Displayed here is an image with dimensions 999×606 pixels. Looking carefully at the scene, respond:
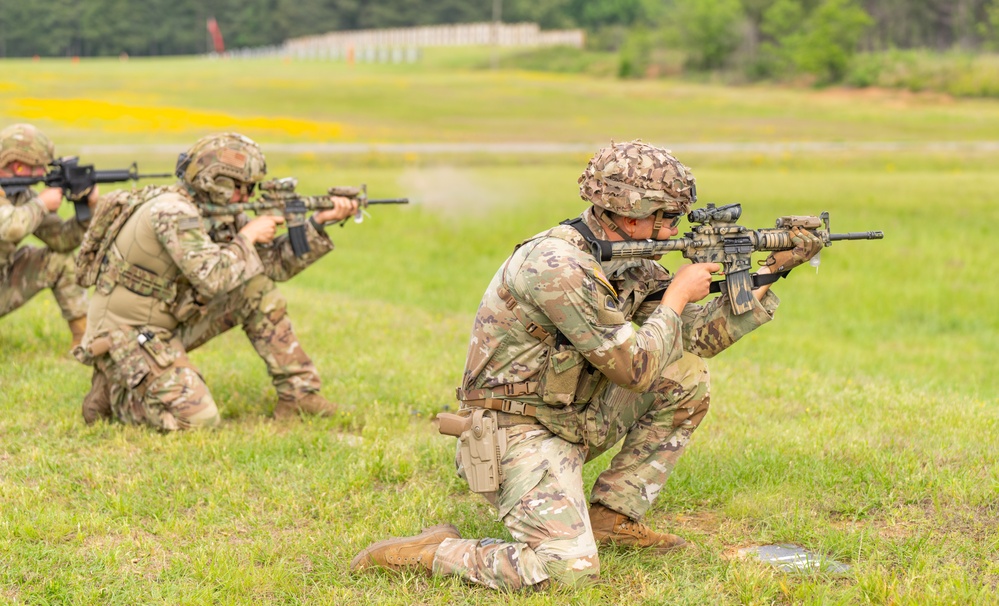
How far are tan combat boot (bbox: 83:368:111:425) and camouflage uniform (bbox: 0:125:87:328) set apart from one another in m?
1.84

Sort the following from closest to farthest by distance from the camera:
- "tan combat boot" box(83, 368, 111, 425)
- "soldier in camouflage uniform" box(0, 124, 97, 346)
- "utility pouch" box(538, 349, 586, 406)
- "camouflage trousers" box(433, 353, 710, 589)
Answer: "camouflage trousers" box(433, 353, 710, 589) → "utility pouch" box(538, 349, 586, 406) → "tan combat boot" box(83, 368, 111, 425) → "soldier in camouflage uniform" box(0, 124, 97, 346)

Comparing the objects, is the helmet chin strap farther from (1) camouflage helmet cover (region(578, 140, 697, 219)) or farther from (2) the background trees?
(2) the background trees

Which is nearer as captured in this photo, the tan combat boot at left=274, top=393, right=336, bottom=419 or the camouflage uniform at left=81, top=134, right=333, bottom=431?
the camouflage uniform at left=81, top=134, right=333, bottom=431

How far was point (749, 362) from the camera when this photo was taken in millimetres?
10672

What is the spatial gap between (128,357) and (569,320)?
405 centimetres

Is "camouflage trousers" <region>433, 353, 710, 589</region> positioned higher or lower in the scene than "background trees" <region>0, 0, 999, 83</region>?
lower

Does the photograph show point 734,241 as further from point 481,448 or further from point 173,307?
point 173,307

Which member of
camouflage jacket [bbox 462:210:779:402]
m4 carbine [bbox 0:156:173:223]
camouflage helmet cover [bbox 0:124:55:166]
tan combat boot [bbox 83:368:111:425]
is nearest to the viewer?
camouflage jacket [bbox 462:210:779:402]

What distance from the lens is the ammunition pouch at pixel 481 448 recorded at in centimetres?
516

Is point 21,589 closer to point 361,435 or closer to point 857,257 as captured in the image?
point 361,435

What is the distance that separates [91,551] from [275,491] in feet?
3.85

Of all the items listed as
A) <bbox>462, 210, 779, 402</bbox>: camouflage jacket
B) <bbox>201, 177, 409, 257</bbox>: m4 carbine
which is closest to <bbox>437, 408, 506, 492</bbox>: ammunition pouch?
<bbox>462, 210, 779, 402</bbox>: camouflage jacket

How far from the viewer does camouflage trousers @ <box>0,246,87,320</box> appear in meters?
9.68

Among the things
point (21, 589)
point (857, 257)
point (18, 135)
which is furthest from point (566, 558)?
point (857, 257)
